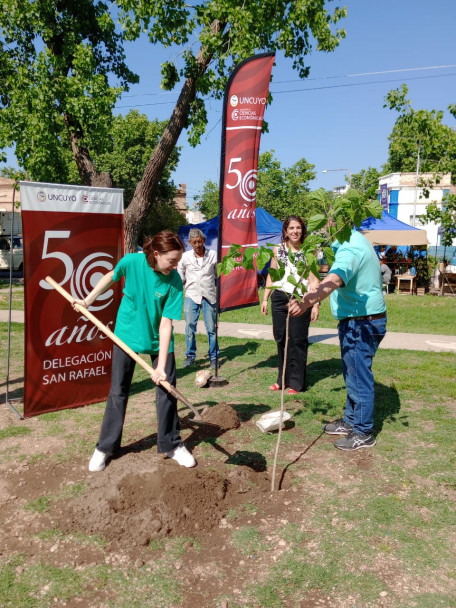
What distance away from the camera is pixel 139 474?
11.5ft

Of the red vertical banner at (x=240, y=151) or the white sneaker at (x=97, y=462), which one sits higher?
the red vertical banner at (x=240, y=151)

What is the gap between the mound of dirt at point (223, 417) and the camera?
4.85 meters

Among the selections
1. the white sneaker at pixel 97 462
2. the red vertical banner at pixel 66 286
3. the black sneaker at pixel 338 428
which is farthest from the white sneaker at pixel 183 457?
the red vertical banner at pixel 66 286

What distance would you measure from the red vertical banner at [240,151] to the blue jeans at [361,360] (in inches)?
100

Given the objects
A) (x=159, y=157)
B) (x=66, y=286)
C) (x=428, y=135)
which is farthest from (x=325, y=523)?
(x=428, y=135)

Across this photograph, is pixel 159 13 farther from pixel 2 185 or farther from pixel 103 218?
pixel 2 185

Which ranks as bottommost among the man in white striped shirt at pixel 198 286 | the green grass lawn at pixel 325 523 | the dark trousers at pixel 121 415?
the green grass lawn at pixel 325 523

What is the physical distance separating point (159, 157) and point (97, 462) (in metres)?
9.90

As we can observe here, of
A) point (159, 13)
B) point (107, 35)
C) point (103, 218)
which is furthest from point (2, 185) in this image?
point (103, 218)

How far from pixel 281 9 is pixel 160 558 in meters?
12.6

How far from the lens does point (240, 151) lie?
20.9 ft

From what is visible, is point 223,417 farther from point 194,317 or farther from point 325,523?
point 194,317

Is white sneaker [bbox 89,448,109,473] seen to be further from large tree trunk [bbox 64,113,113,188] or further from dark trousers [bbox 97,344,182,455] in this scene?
large tree trunk [bbox 64,113,113,188]

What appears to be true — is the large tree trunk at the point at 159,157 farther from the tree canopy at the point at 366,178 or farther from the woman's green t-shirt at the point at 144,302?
the tree canopy at the point at 366,178
